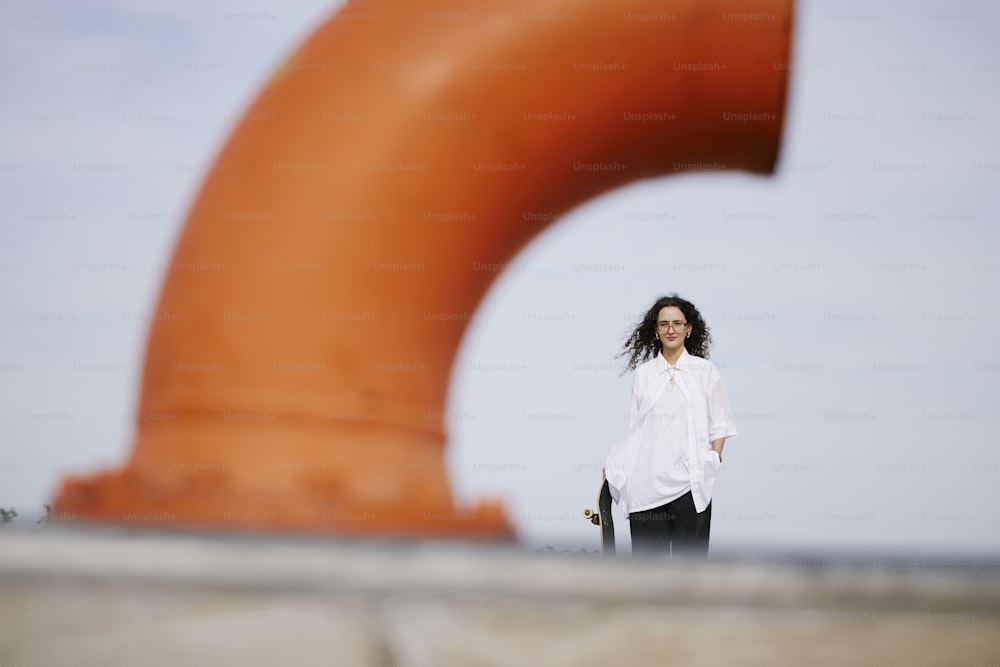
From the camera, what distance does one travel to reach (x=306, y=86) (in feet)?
7.27

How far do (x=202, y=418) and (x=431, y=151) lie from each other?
0.77 m

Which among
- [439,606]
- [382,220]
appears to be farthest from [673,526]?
[439,606]

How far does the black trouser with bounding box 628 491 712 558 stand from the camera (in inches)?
65.6

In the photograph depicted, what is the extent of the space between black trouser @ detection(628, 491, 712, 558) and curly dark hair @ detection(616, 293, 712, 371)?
1.07 feet

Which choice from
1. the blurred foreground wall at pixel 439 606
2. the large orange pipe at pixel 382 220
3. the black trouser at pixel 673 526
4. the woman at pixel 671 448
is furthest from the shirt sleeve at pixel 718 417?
the blurred foreground wall at pixel 439 606

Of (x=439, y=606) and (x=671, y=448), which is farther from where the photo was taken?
(x=671, y=448)

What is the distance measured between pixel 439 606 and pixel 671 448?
123cm

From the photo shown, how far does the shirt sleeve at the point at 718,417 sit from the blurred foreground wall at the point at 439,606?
1.20 metres

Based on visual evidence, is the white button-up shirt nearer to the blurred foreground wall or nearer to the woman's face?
the woman's face

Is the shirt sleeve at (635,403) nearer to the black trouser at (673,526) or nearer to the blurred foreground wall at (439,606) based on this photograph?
the black trouser at (673,526)

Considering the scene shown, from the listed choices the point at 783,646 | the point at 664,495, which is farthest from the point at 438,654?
the point at 664,495

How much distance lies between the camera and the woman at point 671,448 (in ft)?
5.47

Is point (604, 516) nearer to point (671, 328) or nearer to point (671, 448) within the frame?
point (671, 448)

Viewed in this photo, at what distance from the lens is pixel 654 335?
6.23ft
